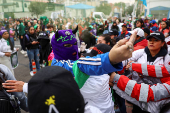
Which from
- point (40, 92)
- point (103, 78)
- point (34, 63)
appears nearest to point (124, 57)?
point (40, 92)

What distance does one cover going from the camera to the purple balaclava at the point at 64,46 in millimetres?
1822

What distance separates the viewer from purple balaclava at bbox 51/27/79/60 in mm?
1822

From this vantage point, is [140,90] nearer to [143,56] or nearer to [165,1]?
[143,56]

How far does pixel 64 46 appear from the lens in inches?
71.6

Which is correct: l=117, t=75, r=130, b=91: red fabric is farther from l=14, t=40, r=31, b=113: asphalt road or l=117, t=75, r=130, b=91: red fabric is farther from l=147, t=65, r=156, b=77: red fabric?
l=14, t=40, r=31, b=113: asphalt road

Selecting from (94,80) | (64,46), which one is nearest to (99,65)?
(94,80)

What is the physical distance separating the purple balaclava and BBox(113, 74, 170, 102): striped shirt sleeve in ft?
2.65

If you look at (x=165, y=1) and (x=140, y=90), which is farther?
(x=165, y=1)

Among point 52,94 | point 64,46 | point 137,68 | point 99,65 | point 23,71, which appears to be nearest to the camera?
point 52,94

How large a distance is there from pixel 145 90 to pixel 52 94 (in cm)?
145

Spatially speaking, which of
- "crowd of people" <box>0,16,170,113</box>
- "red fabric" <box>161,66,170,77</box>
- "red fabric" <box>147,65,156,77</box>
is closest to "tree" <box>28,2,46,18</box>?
"crowd of people" <box>0,16,170,113</box>

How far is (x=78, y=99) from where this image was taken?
2.73 feet

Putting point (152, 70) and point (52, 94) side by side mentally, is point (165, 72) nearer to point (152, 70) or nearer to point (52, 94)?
point (152, 70)

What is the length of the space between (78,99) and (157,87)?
1400mm
